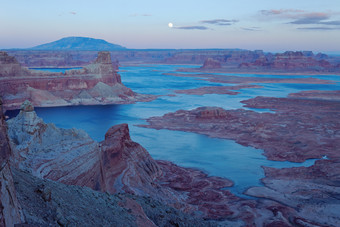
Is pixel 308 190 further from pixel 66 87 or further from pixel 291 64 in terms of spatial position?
pixel 291 64

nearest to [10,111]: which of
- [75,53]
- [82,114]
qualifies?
[82,114]

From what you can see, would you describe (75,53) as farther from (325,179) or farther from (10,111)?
(325,179)

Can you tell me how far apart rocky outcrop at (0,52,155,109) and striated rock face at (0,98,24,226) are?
4757cm

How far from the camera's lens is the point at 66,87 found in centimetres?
5972

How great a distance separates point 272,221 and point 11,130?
45.5 ft

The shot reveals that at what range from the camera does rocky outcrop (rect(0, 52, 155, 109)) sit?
171ft

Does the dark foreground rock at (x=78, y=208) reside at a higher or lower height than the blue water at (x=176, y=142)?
higher

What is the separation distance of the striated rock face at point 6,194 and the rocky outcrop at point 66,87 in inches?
1873

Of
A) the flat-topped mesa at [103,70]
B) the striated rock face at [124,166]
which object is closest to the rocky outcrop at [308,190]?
the striated rock face at [124,166]

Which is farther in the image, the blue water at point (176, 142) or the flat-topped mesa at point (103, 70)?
the flat-topped mesa at point (103, 70)

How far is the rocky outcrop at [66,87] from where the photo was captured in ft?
171

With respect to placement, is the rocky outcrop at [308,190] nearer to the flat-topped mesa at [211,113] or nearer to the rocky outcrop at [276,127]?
the rocky outcrop at [276,127]

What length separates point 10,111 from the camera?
47.9 meters

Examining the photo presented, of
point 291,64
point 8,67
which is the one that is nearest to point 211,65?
point 291,64
